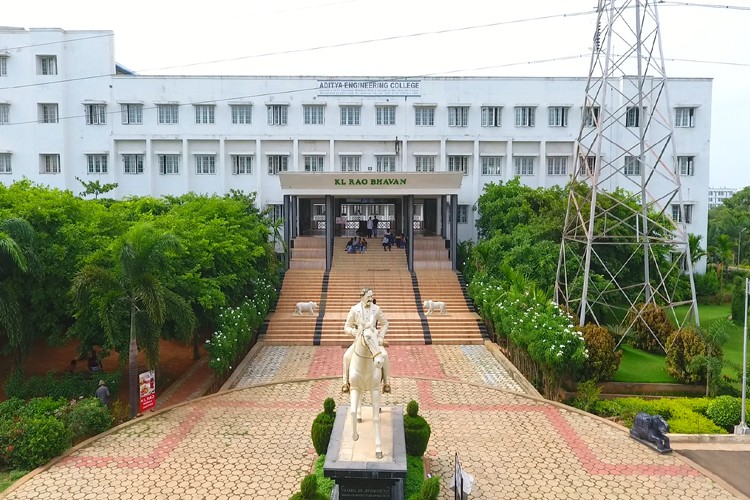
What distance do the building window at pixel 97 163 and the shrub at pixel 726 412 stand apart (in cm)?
2887

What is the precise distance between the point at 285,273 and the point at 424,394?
1303 centimetres

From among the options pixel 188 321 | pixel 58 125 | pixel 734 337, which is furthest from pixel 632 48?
pixel 58 125

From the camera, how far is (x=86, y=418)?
417 inches

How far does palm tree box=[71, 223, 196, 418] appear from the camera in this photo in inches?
459

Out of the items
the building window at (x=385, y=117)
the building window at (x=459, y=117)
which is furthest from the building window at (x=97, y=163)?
the building window at (x=459, y=117)

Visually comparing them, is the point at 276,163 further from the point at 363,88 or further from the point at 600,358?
the point at 600,358

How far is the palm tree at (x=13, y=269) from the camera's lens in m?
11.9

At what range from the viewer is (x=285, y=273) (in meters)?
25.2

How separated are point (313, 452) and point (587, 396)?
6681mm

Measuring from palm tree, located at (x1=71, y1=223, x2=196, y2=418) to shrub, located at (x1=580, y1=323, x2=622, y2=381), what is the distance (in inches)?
382

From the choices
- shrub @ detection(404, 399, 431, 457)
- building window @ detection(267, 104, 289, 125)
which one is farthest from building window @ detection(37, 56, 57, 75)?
shrub @ detection(404, 399, 431, 457)

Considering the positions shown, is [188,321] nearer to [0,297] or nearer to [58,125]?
[0,297]

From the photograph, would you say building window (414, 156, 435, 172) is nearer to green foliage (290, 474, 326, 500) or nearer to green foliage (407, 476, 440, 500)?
green foliage (407, 476, 440, 500)

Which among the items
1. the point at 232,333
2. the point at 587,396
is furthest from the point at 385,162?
the point at 587,396
